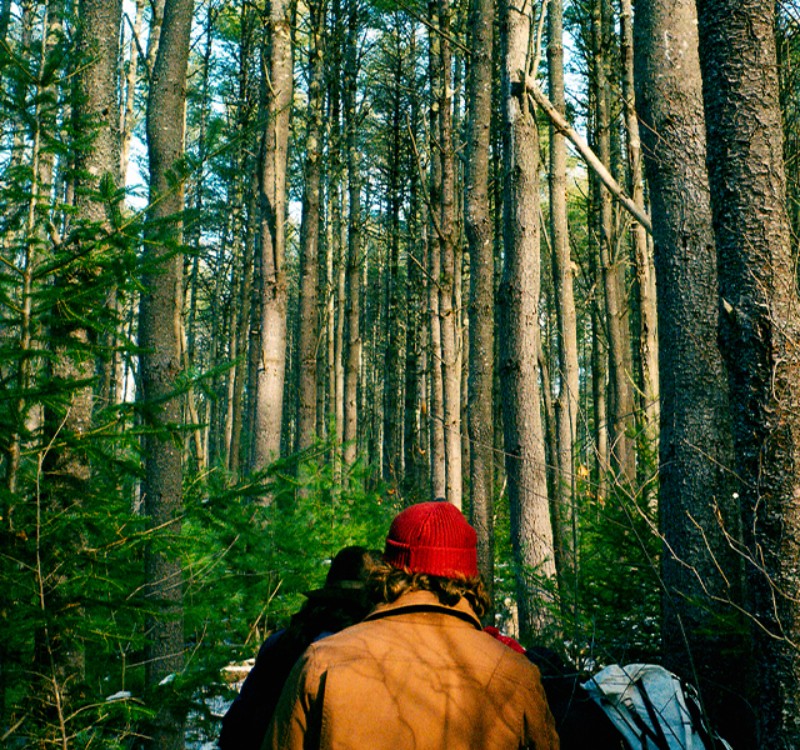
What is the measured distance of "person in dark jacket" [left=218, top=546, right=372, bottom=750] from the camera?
2934 millimetres

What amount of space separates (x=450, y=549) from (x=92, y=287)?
1.86 m

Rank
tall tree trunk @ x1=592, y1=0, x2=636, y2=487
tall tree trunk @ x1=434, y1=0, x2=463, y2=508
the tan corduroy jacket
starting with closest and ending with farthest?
the tan corduroy jacket, tall tree trunk @ x1=434, y1=0, x2=463, y2=508, tall tree trunk @ x1=592, y1=0, x2=636, y2=487

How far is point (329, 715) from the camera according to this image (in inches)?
72.6

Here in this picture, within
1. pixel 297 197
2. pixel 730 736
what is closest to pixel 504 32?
pixel 730 736

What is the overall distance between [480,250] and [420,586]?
717cm

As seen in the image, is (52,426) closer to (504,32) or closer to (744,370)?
(744,370)

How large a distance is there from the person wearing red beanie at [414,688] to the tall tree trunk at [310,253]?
977cm

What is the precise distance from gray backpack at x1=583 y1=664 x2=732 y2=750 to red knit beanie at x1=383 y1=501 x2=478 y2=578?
69 centimetres

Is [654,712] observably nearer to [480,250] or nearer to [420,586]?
[420,586]

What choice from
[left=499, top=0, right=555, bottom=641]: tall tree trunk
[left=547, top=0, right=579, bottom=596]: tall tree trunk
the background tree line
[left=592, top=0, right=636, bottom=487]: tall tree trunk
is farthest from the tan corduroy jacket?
[left=592, top=0, right=636, bottom=487]: tall tree trunk

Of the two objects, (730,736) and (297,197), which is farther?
(297,197)

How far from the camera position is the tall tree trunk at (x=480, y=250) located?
348 inches

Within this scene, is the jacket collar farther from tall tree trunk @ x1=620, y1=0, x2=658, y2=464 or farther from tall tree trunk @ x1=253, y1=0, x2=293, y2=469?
tall tree trunk @ x1=620, y1=0, x2=658, y2=464

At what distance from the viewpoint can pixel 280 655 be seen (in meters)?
2.97
